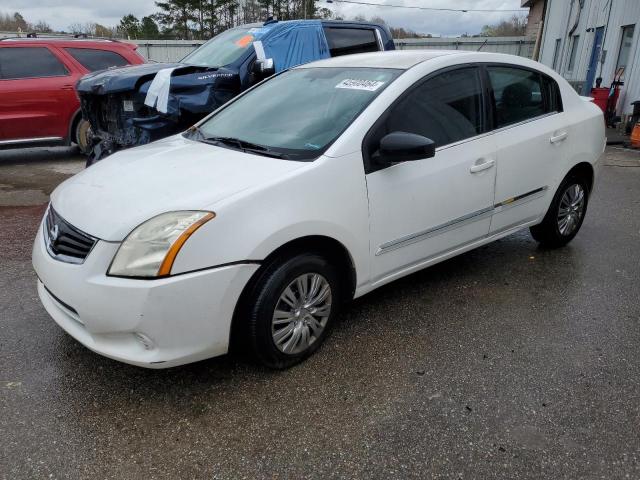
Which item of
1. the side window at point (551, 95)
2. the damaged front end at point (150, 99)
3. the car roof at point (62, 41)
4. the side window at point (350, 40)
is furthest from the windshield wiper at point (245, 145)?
the car roof at point (62, 41)

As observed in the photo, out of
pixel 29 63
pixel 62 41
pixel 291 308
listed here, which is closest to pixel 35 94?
pixel 29 63

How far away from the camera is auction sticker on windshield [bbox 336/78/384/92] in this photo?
317cm

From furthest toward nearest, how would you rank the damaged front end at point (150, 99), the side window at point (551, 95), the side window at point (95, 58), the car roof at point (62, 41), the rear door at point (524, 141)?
1. the side window at point (95, 58)
2. the car roof at point (62, 41)
3. the damaged front end at point (150, 99)
4. the side window at point (551, 95)
5. the rear door at point (524, 141)

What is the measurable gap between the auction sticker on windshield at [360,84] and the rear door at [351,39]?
389 centimetres

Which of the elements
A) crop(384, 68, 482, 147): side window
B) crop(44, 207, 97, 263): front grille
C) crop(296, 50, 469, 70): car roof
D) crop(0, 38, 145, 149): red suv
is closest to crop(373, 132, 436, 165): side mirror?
crop(384, 68, 482, 147): side window

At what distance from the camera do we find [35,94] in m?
7.68

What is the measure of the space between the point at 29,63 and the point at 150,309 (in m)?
7.29

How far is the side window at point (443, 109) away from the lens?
3.15m

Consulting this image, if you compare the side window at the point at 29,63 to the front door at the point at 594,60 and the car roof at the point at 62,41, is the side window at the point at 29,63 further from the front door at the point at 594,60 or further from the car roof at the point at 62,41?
the front door at the point at 594,60

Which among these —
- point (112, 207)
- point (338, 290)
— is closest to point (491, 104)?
point (338, 290)

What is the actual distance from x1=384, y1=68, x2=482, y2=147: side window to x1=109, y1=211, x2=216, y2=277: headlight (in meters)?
1.34

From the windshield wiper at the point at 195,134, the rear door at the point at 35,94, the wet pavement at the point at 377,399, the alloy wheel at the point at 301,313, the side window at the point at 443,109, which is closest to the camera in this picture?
the wet pavement at the point at 377,399

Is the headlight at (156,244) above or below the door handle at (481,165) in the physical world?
above

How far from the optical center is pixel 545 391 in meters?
2.65
